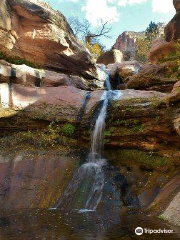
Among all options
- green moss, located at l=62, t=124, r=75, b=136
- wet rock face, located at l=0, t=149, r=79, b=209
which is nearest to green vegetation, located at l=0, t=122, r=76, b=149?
green moss, located at l=62, t=124, r=75, b=136

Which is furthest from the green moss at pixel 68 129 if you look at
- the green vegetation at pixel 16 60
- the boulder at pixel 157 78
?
the green vegetation at pixel 16 60

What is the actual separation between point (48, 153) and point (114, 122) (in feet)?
11.7

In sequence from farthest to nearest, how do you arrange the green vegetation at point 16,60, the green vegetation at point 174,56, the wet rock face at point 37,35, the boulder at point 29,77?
the green vegetation at point 174,56 < the green vegetation at point 16,60 < the wet rock face at point 37,35 < the boulder at point 29,77

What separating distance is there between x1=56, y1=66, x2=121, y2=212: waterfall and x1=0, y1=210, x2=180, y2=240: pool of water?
1072 mm

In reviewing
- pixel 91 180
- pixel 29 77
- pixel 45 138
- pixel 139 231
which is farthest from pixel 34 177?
pixel 29 77

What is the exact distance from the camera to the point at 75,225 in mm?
7207

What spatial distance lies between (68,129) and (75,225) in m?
7.37

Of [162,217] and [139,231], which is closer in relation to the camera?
[139,231]

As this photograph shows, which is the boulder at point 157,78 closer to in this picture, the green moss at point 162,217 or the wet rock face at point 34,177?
the wet rock face at point 34,177

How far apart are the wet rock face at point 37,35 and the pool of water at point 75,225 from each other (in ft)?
39.8

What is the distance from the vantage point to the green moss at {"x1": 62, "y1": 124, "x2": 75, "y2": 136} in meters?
14.1

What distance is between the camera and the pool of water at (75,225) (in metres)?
6.08

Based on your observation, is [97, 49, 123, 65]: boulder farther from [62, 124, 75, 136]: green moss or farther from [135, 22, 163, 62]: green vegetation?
[62, 124, 75, 136]: green moss

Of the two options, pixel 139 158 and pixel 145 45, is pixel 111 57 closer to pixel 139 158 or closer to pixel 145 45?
pixel 145 45
